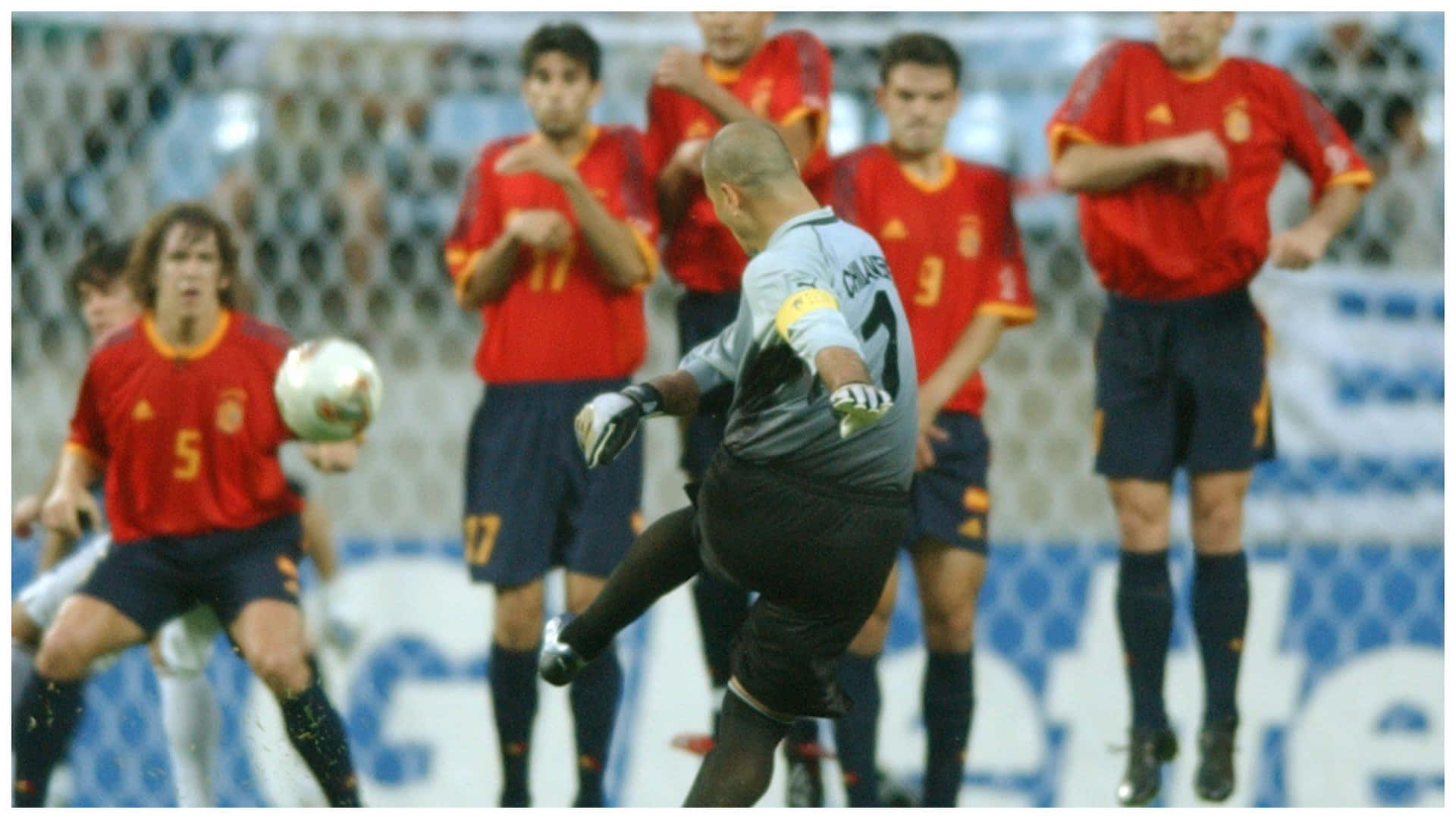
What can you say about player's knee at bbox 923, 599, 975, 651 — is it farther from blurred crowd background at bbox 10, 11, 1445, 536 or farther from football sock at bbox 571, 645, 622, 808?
blurred crowd background at bbox 10, 11, 1445, 536

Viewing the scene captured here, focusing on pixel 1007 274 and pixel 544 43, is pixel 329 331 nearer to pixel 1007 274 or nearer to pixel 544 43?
pixel 544 43

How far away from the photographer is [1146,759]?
420cm

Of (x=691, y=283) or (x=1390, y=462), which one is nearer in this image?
(x=691, y=283)

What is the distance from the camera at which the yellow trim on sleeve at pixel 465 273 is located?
4308mm

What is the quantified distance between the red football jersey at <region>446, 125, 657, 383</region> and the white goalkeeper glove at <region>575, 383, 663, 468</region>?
1042 mm

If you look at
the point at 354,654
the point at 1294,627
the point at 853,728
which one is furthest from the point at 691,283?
the point at 1294,627

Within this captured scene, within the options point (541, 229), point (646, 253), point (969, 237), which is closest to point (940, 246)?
point (969, 237)

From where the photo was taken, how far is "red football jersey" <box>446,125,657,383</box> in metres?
4.27

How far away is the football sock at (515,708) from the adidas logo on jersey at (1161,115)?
1.68m

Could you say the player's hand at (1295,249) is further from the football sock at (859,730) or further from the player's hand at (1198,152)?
the football sock at (859,730)

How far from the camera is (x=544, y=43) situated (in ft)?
13.9

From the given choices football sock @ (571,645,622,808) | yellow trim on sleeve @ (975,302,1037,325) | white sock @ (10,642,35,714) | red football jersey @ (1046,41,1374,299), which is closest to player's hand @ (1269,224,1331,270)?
red football jersey @ (1046,41,1374,299)

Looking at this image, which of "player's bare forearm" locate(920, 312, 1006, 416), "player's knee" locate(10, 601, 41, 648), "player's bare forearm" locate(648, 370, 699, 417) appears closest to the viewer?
"player's bare forearm" locate(648, 370, 699, 417)

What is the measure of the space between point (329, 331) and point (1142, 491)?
7.35ft
